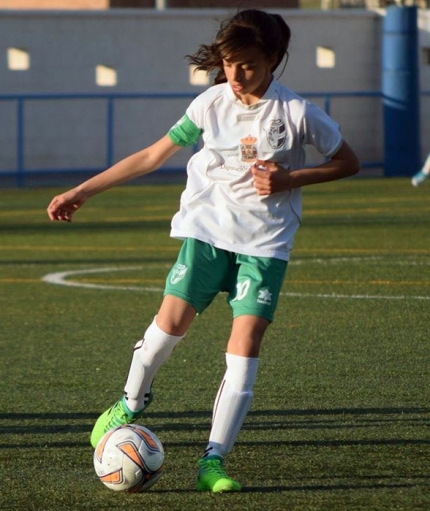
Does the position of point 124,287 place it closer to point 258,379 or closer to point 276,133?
point 258,379

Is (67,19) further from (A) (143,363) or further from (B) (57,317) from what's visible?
(A) (143,363)

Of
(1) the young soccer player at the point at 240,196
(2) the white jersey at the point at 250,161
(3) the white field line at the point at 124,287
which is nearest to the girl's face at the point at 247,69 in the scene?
(1) the young soccer player at the point at 240,196

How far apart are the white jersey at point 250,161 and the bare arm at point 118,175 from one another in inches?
9.0

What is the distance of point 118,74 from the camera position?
2881cm

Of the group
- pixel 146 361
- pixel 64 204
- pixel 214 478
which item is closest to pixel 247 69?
pixel 64 204

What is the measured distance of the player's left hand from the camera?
4.87m

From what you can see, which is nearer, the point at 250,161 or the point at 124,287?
the point at 250,161

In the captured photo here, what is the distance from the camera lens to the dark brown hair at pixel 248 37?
4.85 metres

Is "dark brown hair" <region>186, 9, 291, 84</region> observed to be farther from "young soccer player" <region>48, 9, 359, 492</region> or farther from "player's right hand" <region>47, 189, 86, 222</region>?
"player's right hand" <region>47, 189, 86, 222</region>

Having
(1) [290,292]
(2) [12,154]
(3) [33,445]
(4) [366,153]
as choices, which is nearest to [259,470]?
(3) [33,445]

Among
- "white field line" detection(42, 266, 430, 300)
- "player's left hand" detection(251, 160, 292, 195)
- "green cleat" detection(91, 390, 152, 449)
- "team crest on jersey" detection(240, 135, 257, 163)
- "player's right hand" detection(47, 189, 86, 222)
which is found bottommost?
"white field line" detection(42, 266, 430, 300)

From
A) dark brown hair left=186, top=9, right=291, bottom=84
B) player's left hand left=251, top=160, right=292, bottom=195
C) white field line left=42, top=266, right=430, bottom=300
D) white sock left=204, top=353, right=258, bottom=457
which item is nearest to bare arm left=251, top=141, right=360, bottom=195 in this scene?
player's left hand left=251, top=160, right=292, bottom=195

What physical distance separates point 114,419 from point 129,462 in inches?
19.9

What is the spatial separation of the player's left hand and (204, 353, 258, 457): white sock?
608 millimetres
